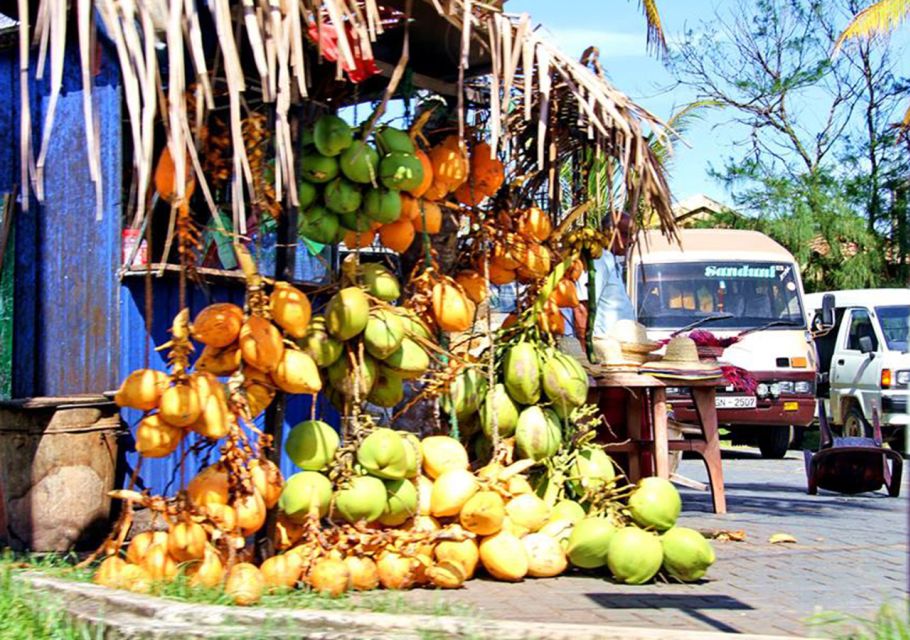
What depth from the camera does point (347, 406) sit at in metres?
5.02

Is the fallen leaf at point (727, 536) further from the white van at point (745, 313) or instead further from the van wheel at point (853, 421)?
the van wheel at point (853, 421)

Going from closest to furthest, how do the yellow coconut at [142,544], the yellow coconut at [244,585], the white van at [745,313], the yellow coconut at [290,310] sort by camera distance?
the yellow coconut at [244,585]
the yellow coconut at [142,544]
the yellow coconut at [290,310]
the white van at [745,313]

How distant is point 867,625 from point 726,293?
10170 mm

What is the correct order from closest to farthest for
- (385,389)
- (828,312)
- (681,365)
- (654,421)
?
(385,389) < (654,421) < (681,365) < (828,312)

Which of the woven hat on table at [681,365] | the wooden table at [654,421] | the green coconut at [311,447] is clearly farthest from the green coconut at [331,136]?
the woven hat on table at [681,365]

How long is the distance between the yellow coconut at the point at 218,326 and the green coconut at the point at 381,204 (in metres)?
0.90

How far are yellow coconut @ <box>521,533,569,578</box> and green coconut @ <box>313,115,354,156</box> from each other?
2.01 m

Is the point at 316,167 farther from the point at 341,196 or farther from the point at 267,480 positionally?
the point at 267,480

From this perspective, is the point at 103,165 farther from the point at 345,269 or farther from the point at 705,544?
the point at 705,544

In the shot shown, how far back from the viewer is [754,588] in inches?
193

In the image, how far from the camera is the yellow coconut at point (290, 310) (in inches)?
182

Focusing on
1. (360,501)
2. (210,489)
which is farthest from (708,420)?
(210,489)

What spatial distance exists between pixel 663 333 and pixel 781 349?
1730 millimetres

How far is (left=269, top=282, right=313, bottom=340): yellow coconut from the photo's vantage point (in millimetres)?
4625
